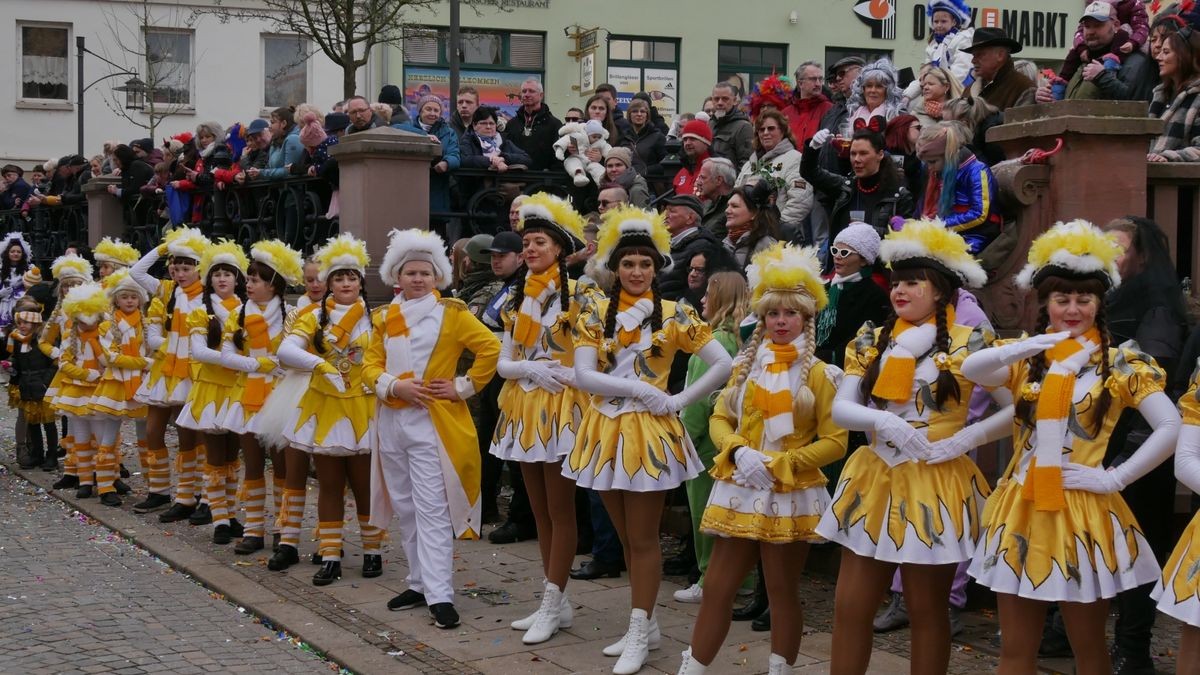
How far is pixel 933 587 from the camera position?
5.54 metres

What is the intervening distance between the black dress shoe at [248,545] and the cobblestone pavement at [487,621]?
64 mm

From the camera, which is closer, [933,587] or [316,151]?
[933,587]

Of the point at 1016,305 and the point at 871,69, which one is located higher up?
the point at 871,69

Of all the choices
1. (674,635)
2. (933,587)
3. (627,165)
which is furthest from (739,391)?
(627,165)

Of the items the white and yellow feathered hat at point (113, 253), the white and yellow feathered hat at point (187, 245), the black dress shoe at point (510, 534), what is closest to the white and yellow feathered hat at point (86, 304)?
the white and yellow feathered hat at point (113, 253)

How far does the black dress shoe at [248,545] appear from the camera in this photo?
973cm

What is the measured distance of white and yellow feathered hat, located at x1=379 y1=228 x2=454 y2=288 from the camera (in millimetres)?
7988

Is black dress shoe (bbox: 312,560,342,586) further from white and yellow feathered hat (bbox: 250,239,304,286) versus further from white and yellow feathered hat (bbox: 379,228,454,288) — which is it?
Result: white and yellow feathered hat (bbox: 250,239,304,286)

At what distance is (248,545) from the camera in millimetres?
9766

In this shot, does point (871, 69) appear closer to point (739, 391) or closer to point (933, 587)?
point (739, 391)

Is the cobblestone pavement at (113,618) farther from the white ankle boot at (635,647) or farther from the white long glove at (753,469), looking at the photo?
A: the white long glove at (753,469)

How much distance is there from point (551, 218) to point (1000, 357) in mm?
3057

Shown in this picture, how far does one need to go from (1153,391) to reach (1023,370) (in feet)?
1.60

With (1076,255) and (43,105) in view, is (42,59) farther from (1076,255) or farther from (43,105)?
(1076,255)
